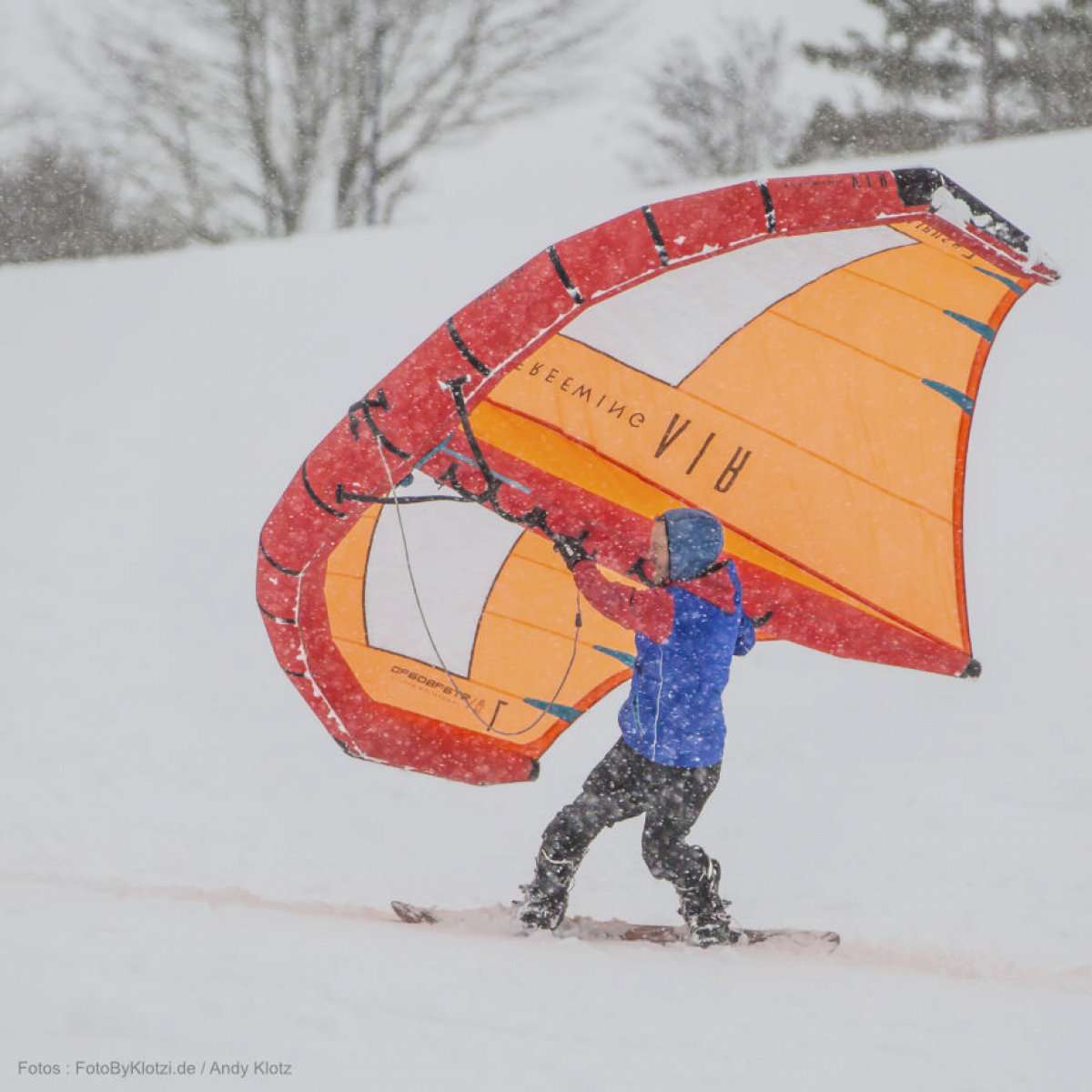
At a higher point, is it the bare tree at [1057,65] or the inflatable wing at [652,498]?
the bare tree at [1057,65]

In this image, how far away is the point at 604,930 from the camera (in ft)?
10.6

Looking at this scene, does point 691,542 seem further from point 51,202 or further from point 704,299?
point 51,202

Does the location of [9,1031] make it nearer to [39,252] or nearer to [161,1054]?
[161,1054]

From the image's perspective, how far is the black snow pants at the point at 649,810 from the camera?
300cm

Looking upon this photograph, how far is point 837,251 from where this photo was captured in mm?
3504

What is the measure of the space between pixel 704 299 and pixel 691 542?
1220 mm

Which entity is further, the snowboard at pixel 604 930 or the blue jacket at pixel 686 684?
the snowboard at pixel 604 930

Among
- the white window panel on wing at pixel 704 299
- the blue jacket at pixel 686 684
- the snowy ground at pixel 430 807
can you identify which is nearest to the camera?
the snowy ground at pixel 430 807

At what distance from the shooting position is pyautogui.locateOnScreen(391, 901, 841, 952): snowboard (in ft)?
10.4

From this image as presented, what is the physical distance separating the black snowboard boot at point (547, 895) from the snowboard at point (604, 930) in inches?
1.7

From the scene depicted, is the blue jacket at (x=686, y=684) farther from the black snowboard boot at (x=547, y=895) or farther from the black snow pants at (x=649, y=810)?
the black snowboard boot at (x=547, y=895)

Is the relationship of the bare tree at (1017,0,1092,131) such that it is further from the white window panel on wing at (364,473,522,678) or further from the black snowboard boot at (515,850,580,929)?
the black snowboard boot at (515,850,580,929)

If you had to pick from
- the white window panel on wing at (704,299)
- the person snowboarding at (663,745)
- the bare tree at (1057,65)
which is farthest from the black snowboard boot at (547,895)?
the bare tree at (1057,65)

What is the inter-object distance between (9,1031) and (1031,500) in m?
6.62
